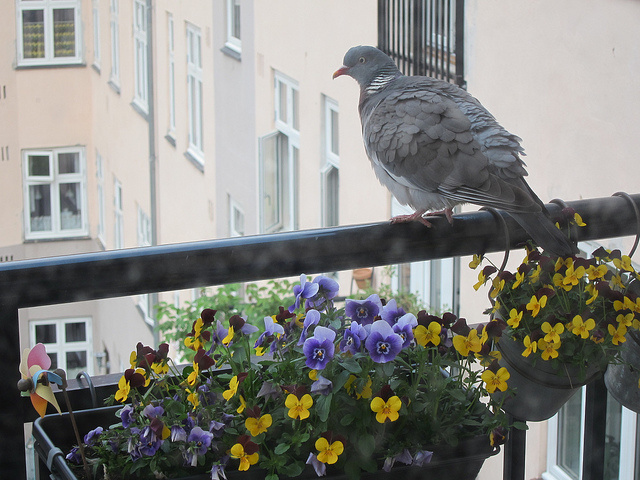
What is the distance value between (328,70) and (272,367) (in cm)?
539

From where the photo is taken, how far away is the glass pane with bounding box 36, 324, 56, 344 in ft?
47.8

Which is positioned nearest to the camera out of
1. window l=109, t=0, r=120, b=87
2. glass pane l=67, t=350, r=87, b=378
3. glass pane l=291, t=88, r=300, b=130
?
glass pane l=291, t=88, r=300, b=130

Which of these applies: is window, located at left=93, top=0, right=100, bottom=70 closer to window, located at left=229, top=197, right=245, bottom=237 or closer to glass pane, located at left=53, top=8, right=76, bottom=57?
glass pane, located at left=53, top=8, right=76, bottom=57

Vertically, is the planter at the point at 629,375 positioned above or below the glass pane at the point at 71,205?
below

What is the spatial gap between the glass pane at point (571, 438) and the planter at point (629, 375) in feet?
8.33

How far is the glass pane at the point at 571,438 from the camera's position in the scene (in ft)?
11.8

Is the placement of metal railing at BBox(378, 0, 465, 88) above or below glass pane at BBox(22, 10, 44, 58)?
below

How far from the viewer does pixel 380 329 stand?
86 cm

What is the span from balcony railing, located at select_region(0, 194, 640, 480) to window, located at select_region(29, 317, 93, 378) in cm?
1387

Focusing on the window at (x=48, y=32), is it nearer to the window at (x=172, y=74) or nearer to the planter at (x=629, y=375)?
the window at (x=172, y=74)

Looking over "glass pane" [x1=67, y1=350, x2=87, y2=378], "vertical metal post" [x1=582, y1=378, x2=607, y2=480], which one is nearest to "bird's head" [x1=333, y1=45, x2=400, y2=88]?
"vertical metal post" [x1=582, y1=378, x2=607, y2=480]

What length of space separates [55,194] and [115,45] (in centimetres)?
301

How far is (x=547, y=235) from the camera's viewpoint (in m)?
1.17

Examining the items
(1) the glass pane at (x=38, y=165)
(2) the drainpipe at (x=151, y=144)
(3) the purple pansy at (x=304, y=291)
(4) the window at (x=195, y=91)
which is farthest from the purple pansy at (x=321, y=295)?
(1) the glass pane at (x=38, y=165)
